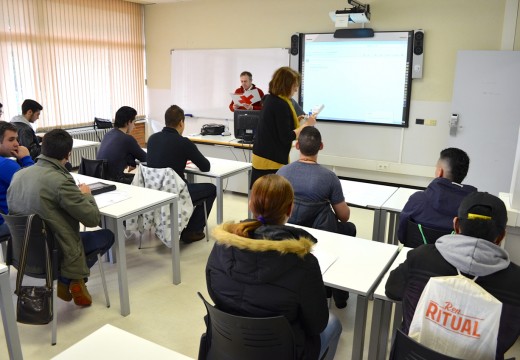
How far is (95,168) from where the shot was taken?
151 inches

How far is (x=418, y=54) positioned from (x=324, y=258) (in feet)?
14.3

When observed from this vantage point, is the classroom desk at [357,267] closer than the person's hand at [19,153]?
Yes

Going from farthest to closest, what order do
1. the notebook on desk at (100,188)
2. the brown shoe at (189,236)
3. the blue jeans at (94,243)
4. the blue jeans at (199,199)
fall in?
1. the brown shoe at (189,236)
2. the blue jeans at (199,199)
3. the notebook on desk at (100,188)
4. the blue jeans at (94,243)

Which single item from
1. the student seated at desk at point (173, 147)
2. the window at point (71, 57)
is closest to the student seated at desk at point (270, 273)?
the student seated at desk at point (173, 147)

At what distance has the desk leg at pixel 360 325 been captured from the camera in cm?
198

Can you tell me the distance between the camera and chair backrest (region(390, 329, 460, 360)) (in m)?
1.41

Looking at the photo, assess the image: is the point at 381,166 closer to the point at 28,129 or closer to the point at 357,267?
the point at 357,267

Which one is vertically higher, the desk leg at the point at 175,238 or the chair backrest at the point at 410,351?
the chair backrest at the point at 410,351

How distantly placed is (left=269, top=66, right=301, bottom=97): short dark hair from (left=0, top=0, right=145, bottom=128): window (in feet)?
14.4

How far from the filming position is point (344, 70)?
621 centimetres

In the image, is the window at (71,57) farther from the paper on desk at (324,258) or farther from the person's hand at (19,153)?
the paper on desk at (324,258)

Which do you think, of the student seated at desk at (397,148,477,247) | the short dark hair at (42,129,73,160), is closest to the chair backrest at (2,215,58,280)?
the short dark hair at (42,129,73,160)

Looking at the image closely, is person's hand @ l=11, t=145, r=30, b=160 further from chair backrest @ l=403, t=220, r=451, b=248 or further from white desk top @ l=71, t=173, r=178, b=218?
chair backrest @ l=403, t=220, r=451, b=248

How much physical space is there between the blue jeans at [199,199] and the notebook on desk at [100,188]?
856mm
